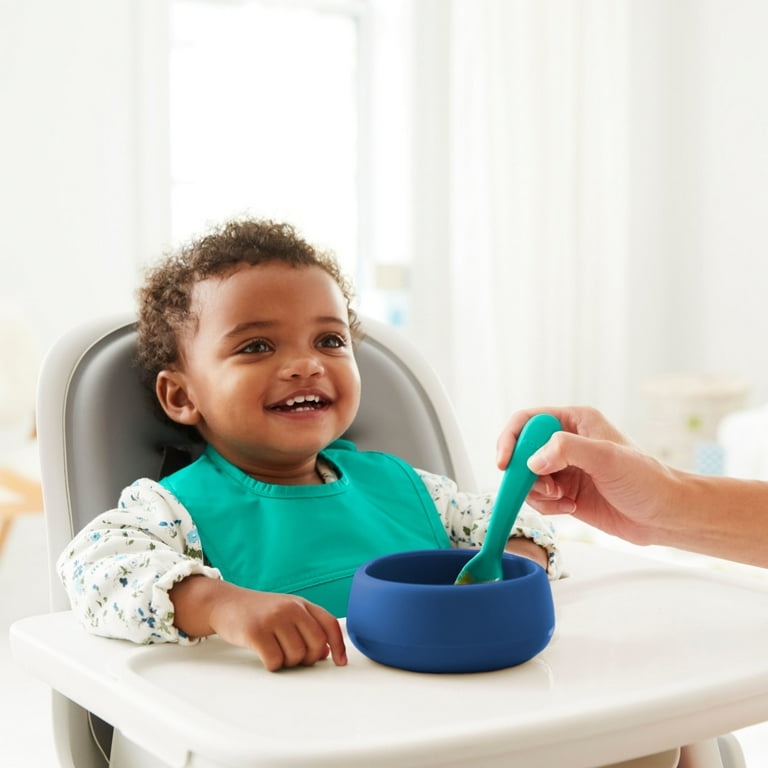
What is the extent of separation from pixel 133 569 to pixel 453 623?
0.29 metres

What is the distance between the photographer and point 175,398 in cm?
116

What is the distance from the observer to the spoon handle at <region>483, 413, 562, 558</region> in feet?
2.63

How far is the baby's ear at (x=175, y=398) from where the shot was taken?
1155 millimetres

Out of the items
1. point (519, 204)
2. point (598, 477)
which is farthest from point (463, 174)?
point (598, 477)

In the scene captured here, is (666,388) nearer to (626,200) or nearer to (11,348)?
(626,200)

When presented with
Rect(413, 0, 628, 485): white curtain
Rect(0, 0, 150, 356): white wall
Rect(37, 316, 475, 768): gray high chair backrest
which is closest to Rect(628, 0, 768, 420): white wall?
Rect(413, 0, 628, 485): white curtain

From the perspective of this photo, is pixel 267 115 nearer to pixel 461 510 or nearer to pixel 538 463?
pixel 461 510

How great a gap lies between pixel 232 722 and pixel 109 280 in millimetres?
3351

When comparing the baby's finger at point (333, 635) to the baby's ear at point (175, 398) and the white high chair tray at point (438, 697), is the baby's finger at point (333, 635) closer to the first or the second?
the white high chair tray at point (438, 697)

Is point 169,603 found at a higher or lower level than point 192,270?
lower

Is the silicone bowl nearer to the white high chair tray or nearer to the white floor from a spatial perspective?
the white high chair tray

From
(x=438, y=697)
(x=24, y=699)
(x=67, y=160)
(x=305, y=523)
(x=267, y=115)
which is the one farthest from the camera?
(x=267, y=115)

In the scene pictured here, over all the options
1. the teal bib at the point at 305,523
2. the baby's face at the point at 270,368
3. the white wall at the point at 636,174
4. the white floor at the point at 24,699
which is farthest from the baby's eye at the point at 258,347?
the white wall at the point at 636,174

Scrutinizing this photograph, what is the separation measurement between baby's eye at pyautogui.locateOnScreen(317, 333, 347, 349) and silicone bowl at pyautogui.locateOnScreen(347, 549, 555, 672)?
458mm
